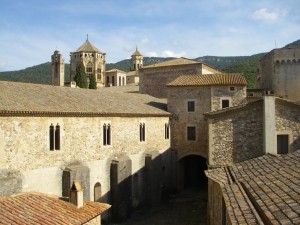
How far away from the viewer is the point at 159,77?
41.3 meters

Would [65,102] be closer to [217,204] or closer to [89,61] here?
[217,204]

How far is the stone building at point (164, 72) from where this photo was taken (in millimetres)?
39125

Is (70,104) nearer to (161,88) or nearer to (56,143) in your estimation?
(56,143)

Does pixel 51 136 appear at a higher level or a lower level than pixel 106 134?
higher

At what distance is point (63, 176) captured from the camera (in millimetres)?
20109

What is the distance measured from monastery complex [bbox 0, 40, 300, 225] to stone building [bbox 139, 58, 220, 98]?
6.44 meters

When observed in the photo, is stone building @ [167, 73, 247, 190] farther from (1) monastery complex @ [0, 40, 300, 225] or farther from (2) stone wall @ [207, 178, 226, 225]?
(2) stone wall @ [207, 178, 226, 225]

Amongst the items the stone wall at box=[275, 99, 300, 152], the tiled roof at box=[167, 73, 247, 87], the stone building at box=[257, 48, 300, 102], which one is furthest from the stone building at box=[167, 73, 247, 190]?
the stone wall at box=[275, 99, 300, 152]

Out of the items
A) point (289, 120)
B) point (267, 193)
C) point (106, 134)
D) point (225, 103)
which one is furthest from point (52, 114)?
point (225, 103)

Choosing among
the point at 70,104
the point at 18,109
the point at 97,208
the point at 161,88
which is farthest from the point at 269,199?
the point at 161,88

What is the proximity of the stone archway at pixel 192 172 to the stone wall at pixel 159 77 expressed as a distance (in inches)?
384

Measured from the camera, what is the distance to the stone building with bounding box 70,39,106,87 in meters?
77.6

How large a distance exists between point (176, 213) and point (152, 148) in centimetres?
627

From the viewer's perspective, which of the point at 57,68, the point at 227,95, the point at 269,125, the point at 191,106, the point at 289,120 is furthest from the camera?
the point at 57,68
